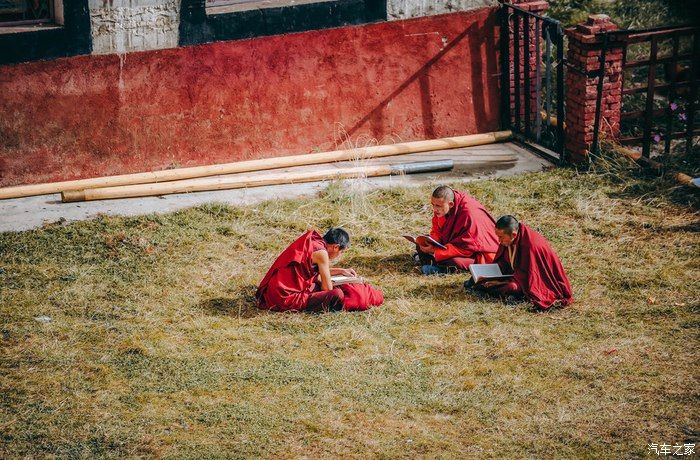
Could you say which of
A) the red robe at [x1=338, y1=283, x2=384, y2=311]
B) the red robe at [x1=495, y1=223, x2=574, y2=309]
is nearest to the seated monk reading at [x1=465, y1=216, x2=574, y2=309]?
the red robe at [x1=495, y1=223, x2=574, y2=309]

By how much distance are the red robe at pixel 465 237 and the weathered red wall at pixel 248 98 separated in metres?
3.78

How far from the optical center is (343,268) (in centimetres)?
948

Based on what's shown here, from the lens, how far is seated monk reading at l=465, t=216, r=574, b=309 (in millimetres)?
8438

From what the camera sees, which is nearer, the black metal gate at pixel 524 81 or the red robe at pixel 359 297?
the red robe at pixel 359 297

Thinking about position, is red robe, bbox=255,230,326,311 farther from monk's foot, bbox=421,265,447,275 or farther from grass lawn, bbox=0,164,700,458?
monk's foot, bbox=421,265,447,275

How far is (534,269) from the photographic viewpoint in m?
8.42

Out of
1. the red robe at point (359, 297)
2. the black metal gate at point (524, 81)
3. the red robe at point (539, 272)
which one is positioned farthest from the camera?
the black metal gate at point (524, 81)

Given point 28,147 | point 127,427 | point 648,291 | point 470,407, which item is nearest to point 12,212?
point 28,147

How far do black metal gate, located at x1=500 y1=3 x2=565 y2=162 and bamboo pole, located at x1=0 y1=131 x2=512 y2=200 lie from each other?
356mm

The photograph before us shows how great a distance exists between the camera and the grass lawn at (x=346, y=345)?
6.60 metres

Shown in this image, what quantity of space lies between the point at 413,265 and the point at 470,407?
2958 mm
